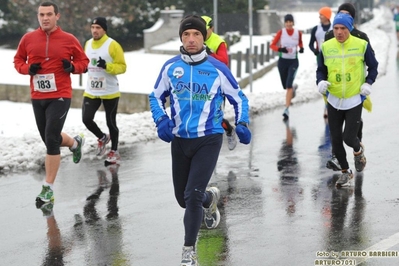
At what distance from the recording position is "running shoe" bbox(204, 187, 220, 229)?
7770 mm

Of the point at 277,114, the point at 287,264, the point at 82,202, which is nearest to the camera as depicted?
the point at 287,264

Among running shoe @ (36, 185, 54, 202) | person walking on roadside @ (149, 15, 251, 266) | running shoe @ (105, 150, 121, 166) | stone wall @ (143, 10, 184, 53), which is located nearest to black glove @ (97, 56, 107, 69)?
running shoe @ (105, 150, 121, 166)

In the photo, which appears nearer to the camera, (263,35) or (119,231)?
(119,231)

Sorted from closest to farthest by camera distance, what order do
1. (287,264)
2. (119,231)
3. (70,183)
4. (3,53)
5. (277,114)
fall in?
(287,264) → (119,231) → (70,183) → (277,114) → (3,53)

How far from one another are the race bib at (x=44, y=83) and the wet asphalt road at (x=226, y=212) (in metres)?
1.12

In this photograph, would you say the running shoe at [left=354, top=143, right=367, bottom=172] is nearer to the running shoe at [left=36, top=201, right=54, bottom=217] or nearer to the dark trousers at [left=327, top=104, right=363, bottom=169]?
the dark trousers at [left=327, top=104, right=363, bottom=169]

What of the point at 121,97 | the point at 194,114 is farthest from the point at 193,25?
the point at 121,97

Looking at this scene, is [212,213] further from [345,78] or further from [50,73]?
[345,78]

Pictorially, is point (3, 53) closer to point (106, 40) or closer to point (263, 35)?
point (263, 35)

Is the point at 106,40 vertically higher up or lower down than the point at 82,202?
higher up

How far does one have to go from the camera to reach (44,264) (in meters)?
6.97

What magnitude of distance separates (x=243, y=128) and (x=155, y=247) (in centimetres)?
125

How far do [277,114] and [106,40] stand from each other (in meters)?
5.42

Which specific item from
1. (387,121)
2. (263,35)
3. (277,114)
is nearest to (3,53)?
(263,35)
